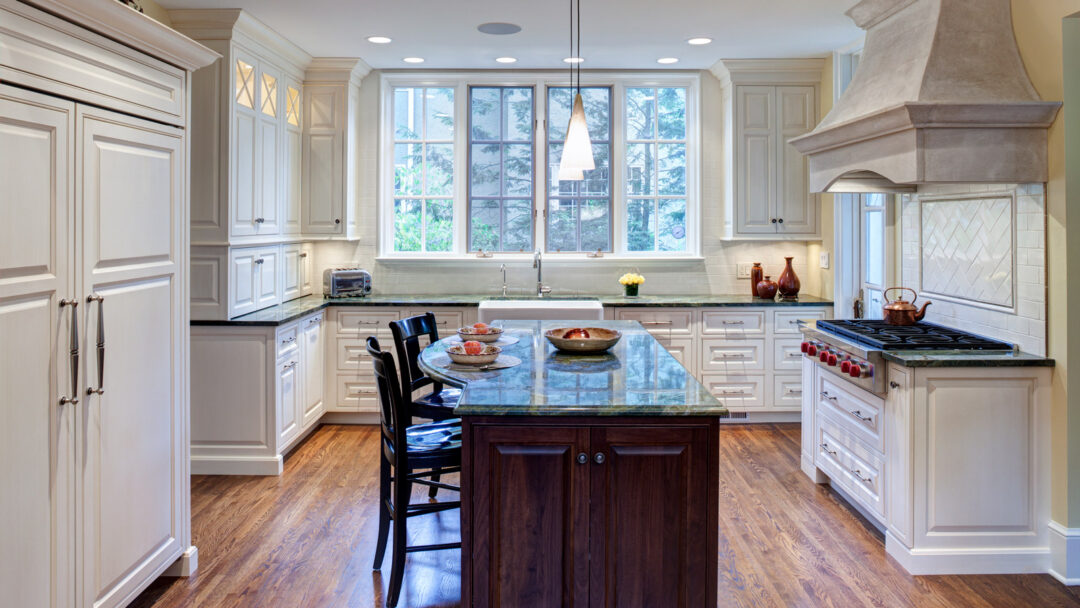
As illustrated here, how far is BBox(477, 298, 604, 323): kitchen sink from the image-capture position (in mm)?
5086

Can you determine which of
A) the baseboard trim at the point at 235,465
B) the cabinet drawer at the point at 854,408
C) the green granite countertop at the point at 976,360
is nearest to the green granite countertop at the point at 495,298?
the baseboard trim at the point at 235,465

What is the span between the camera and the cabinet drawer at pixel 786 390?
213 inches

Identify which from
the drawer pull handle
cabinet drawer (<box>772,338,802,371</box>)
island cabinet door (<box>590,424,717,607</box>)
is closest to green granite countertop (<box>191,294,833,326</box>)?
cabinet drawer (<box>772,338,802,371</box>)

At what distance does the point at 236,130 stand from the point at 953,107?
11.5 ft

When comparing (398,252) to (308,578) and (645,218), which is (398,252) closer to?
(645,218)

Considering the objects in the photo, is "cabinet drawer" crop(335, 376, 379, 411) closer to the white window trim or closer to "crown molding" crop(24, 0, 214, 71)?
the white window trim

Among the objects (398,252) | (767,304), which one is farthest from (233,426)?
(767,304)

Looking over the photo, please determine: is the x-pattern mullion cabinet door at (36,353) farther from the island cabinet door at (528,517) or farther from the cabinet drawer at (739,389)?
the cabinet drawer at (739,389)

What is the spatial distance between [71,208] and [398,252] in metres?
3.74

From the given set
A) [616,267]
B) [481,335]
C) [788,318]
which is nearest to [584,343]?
[481,335]

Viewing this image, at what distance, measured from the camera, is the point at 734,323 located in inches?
211

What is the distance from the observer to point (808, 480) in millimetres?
4215

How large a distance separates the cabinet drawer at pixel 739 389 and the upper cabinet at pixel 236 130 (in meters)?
3.10

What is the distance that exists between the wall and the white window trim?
2.1 inches
